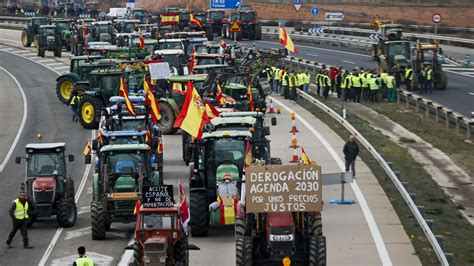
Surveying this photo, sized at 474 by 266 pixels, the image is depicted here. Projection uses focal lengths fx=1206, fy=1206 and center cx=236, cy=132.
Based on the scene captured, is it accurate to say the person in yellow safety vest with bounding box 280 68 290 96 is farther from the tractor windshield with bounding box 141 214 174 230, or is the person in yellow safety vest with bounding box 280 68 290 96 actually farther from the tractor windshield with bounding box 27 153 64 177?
the tractor windshield with bounding box 141 214 174 230

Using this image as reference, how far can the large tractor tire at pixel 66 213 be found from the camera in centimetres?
3052

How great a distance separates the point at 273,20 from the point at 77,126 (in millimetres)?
58695

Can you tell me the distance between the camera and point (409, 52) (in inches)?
2500

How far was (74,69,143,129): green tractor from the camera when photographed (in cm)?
4775

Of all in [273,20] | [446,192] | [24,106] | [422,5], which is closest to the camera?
[446,192]

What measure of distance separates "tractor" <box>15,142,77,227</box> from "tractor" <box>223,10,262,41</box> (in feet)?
186

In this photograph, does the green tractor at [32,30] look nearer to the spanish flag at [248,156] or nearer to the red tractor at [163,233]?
the spanish flag at [248,156]

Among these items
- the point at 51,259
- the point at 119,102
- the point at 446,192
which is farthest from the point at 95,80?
the point at 51,259

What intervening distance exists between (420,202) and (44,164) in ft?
34.3

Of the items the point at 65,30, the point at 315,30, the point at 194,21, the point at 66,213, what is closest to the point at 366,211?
the point at 66,213

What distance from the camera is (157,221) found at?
23.9 metres

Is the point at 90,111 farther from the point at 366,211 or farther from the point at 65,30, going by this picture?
the point at 65,30

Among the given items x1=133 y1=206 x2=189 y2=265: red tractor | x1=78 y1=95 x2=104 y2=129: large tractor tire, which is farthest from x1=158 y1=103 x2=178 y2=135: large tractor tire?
x1=133 y1=206 x2=189 y2=265: red tractor

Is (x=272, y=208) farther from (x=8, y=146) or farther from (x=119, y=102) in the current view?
(x=8, y=146)
